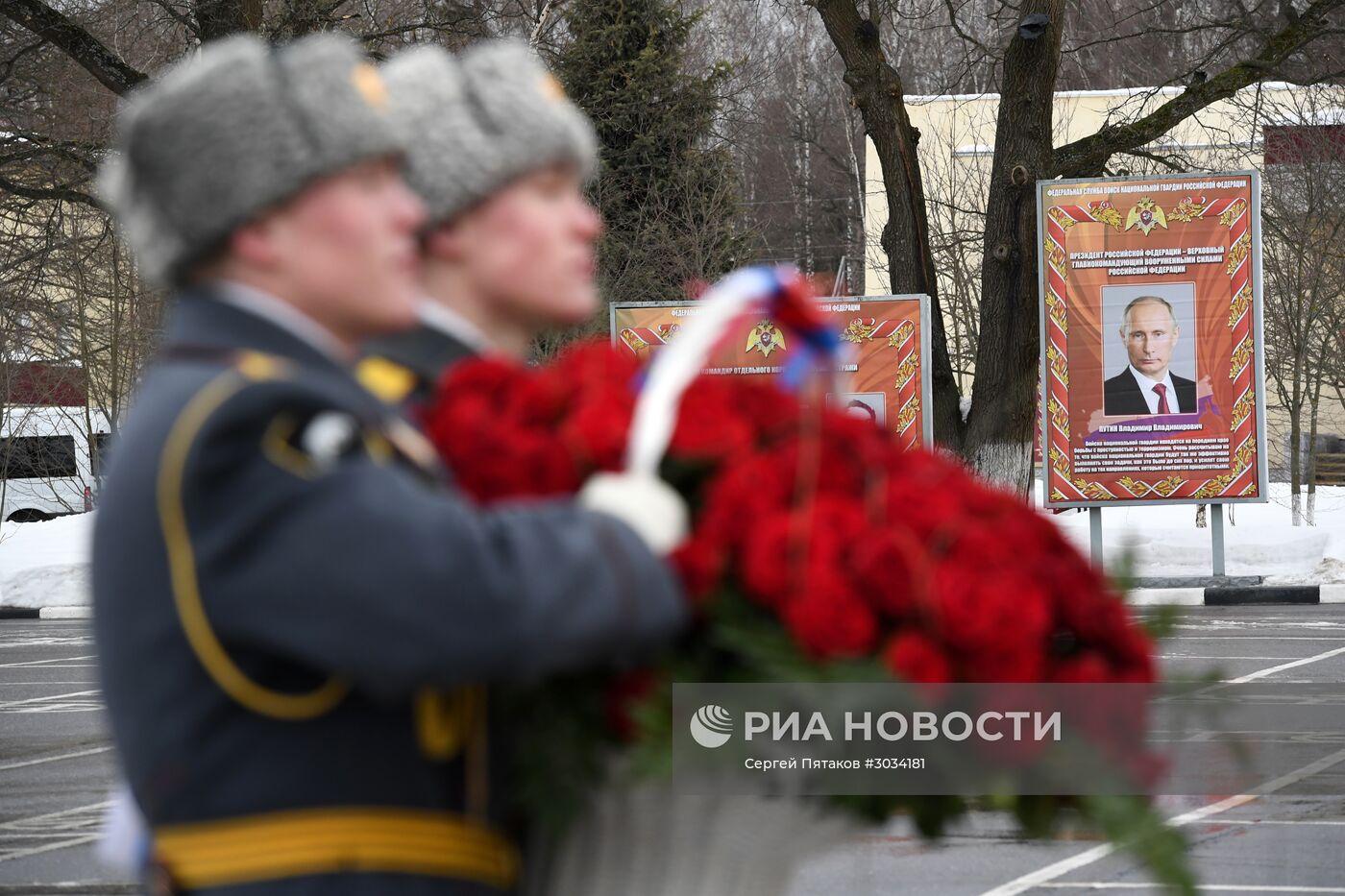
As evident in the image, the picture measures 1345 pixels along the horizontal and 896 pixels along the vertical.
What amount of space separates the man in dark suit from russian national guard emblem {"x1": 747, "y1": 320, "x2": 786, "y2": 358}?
10.1 feet

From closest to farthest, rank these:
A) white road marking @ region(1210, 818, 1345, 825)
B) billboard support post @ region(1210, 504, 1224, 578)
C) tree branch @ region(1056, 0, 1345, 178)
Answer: white road marking @ region(1210, 818, 1345, 825) < tree branch @ region(1056, 0, 1345, 178) < billboard support post @ region(1210, 504, 1224, 578)

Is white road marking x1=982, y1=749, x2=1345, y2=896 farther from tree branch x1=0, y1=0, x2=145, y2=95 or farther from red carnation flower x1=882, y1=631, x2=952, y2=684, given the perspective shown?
tree branch x1=0, y1=0, x2=145, y2=95

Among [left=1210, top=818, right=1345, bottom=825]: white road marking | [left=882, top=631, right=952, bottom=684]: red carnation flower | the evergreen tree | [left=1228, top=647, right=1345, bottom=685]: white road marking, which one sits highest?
the evergreen tree

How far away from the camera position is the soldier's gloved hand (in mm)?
1509

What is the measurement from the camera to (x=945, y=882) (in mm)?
6027

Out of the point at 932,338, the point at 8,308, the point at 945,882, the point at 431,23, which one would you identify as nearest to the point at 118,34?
the point at 431,23

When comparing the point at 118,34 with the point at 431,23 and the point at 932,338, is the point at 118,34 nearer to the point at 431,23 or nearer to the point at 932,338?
the point at 431,23

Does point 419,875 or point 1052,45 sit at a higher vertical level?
point 1052,45

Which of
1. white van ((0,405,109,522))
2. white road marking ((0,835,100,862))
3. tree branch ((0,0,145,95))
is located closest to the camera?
white road marking ((0,835,100,862))

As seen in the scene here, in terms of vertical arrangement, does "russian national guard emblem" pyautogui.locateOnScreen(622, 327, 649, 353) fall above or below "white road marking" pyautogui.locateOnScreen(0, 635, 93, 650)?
above

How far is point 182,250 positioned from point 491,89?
37cm

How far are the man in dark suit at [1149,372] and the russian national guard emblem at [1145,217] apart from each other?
2.12ft

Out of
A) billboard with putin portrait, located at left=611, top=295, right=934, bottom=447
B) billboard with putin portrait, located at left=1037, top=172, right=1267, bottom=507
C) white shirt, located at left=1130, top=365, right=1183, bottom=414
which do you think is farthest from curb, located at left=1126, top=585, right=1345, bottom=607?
billboard with putin portrait, located at left=611, top=295, right=934, bottom=447

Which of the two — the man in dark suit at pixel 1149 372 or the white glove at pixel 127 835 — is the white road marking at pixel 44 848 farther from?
the man in dark suit at pixel 1149 372
